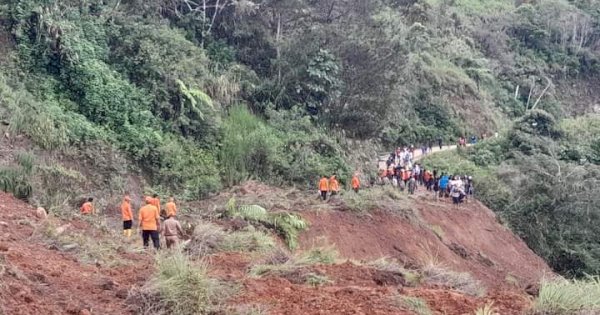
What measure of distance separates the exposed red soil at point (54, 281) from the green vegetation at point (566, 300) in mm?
4293

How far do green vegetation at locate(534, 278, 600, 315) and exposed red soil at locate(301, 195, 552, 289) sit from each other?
8404 mm

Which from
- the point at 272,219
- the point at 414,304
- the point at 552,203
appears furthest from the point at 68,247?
the point at 552,203

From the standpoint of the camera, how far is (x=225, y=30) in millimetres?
29625

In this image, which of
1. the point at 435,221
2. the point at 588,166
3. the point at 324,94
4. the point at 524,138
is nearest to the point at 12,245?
the point at 435,221

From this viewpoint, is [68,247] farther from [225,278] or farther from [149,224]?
[225,278]

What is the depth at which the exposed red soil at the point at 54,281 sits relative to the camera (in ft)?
21.5

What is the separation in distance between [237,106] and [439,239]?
879 centimetres

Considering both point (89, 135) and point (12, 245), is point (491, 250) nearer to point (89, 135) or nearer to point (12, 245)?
point (89, 135)

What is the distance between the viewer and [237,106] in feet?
87.1

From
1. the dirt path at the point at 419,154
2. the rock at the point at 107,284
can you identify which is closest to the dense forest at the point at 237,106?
the dirt path at the point at 419,154

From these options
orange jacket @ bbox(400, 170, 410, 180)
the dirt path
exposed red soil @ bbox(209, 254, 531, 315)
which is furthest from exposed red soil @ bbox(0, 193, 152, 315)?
the dirt path

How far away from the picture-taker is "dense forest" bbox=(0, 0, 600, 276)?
68.1ft

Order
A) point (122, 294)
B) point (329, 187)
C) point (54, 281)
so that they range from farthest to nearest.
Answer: point (329, 187)
point (54, 281)
point (122, 294)

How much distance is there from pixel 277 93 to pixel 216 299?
21.2 m
